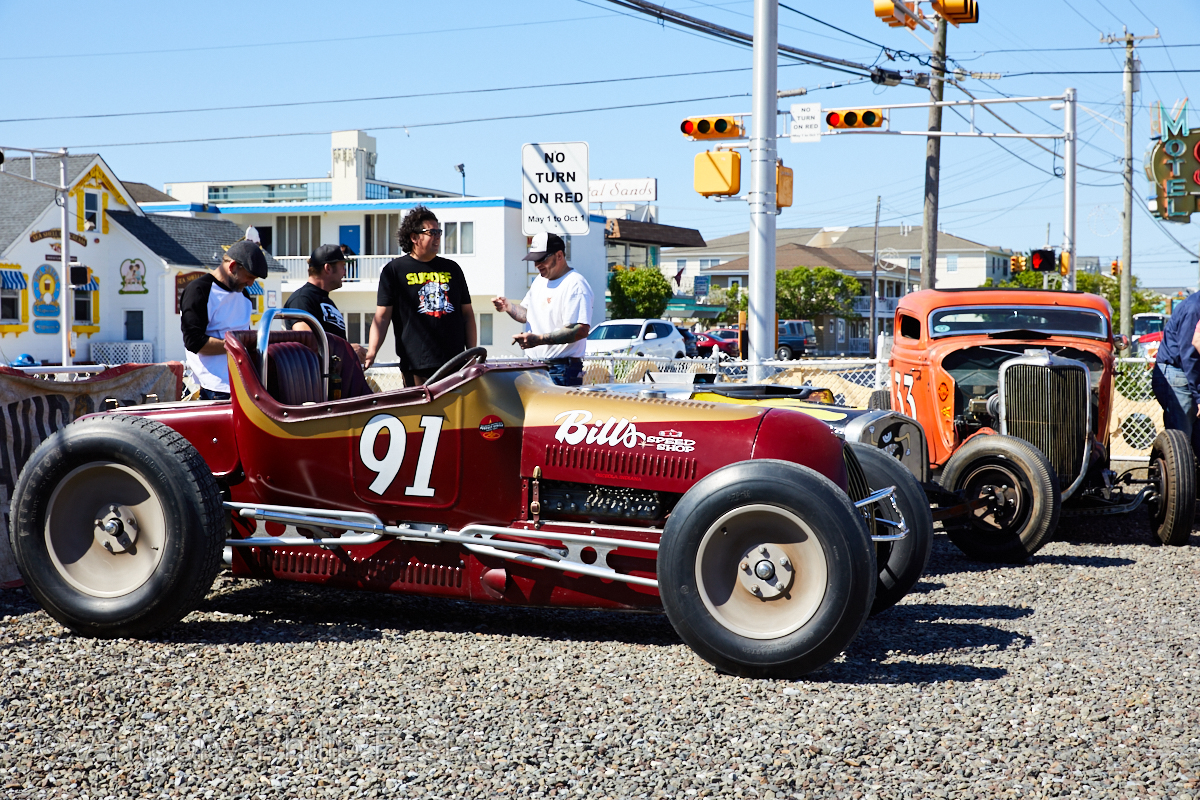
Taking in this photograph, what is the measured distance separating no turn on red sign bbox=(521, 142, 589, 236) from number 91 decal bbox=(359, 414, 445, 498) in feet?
14.3

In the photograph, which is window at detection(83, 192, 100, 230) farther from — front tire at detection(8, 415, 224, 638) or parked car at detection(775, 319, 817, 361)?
front tire at detection(8, 415, 224, 638)

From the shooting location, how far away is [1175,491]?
777 centimetres

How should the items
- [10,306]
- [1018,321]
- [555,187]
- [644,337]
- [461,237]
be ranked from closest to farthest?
[555,187] → [1018,321] → [644,337] → [10,306] → [461,237]

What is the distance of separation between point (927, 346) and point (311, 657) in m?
6.24

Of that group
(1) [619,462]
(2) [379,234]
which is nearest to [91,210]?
(2) [379,234]

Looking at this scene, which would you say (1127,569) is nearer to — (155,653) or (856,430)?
(856,430)

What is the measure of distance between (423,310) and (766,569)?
A: 10.3 ft

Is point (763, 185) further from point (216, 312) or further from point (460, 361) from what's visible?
point (460, 361)

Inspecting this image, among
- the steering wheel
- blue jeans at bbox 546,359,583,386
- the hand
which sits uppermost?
the hand

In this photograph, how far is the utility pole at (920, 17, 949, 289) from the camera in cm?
2350

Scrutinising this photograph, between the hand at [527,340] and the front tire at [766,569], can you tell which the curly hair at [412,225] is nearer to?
the hand at [527,340]

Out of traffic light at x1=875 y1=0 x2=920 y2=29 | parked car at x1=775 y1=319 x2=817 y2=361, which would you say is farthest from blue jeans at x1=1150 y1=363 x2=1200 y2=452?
parked car at x1=775 y1=319 x2=817 y2=361

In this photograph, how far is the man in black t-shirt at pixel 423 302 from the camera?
22.0 ft

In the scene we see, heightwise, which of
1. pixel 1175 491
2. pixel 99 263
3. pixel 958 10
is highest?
pixel 958 10
